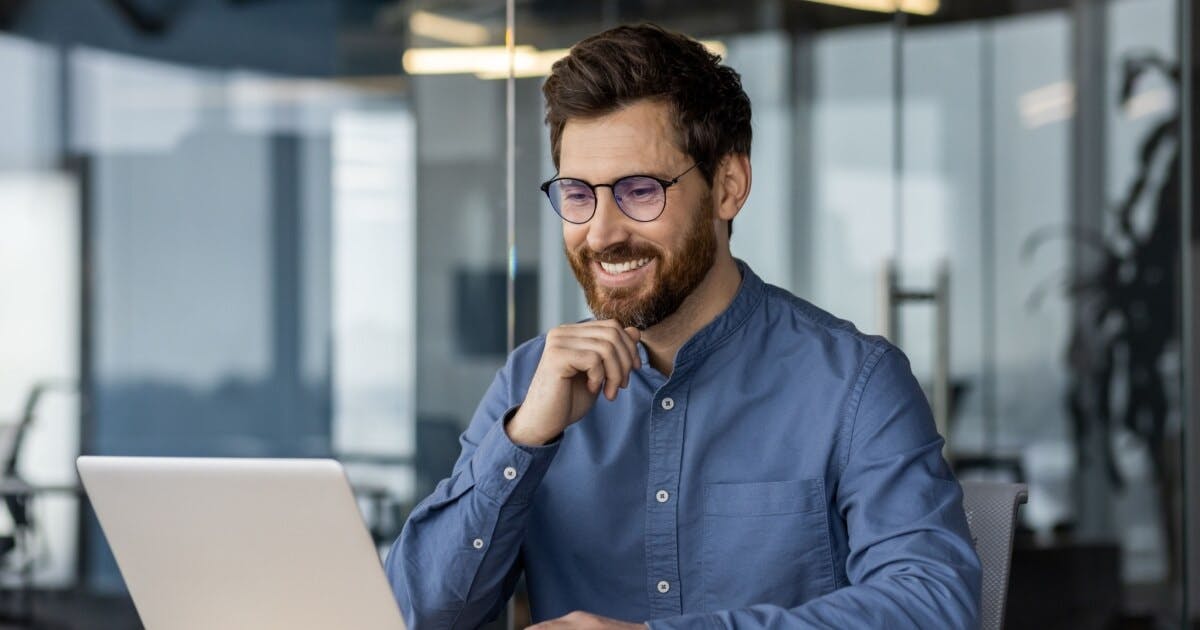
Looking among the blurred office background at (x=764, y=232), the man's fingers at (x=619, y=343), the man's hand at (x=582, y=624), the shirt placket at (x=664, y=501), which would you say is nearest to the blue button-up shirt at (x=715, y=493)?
the shirt placket at (x=664, y=501)

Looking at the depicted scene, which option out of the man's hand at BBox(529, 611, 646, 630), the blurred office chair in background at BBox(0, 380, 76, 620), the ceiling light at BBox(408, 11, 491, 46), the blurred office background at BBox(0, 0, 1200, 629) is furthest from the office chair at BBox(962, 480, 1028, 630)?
the blurred office chair in background at BBox(0, 380, 76, 620)

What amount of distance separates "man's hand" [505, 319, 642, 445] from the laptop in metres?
0.40

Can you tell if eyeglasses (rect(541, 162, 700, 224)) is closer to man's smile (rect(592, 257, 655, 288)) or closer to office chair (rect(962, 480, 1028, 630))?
man's smile (rect(592, 257, 655, 288))

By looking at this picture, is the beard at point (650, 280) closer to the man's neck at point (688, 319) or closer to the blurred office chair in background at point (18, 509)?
the man's neck at point (688, 319)

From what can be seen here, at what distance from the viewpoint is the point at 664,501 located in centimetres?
183

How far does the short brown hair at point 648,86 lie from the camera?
6.00 ft

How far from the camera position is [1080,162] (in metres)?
3.87

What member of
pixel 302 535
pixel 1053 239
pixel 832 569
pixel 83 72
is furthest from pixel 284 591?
pixel 83 72

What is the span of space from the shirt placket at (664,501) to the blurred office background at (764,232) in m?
1.75

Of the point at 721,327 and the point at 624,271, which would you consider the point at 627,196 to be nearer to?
the point at 624,271

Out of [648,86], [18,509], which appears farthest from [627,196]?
[18,509]

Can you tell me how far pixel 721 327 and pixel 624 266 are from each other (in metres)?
0.16

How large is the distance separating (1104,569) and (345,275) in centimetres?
204

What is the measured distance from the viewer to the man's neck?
190cm
